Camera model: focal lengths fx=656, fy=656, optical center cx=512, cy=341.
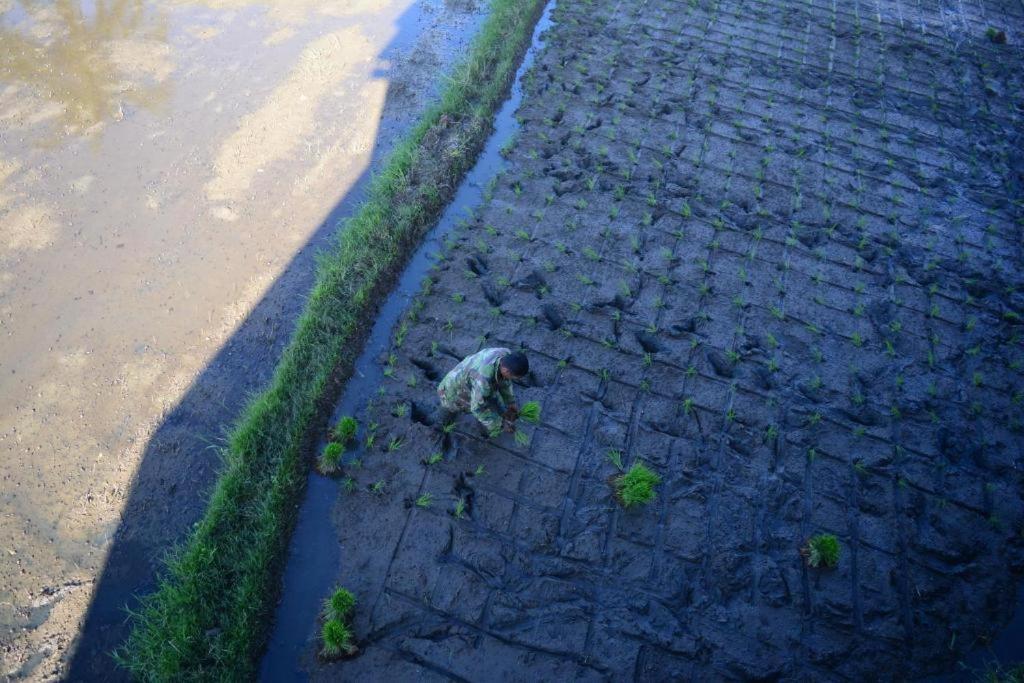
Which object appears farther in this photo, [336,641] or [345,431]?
[345,431]

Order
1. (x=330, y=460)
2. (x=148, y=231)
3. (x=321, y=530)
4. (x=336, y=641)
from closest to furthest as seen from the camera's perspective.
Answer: (x=336, y=641)
(x=321, y=530)
(x=330, y=460)
(x=148, y=231)

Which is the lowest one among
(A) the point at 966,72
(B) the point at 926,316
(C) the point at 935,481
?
(C) the point at 935,481

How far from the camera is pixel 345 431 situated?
5.02m

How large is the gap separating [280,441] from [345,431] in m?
0.50

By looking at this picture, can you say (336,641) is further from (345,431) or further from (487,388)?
(487,388)

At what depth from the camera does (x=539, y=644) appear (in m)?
4.23

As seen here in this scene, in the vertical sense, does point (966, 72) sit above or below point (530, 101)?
above

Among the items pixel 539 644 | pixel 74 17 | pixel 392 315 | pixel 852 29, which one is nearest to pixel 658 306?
pixel 392 315

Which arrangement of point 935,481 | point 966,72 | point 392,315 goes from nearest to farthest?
point 935,481 < point 392,315 < point 966,72

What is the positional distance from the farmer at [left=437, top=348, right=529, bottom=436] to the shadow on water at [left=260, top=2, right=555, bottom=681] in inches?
35.4

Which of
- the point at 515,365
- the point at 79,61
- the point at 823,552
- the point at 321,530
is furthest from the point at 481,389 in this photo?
the point at 79,61

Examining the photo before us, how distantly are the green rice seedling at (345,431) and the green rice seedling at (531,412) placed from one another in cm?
130

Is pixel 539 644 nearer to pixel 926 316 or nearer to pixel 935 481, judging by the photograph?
pixel 935 481

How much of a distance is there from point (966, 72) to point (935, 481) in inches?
276
